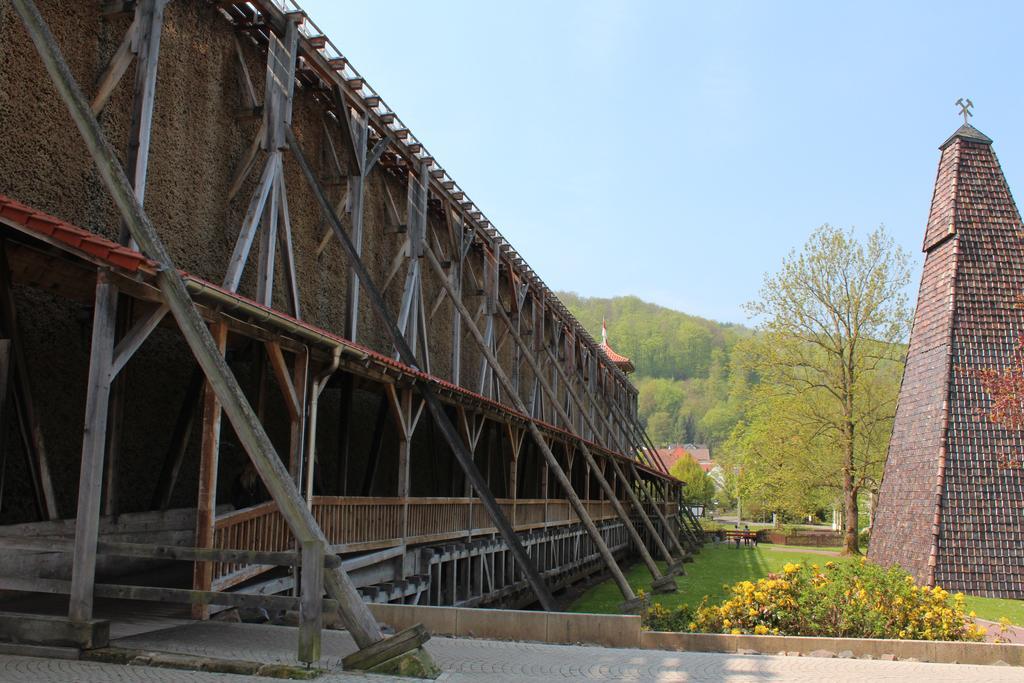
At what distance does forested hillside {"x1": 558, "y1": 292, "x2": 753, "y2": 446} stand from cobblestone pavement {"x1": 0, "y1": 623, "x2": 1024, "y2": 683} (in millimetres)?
147693

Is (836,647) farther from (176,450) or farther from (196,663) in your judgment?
(176,450)

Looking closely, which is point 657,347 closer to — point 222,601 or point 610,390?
point 610,390

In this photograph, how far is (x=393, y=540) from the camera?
11781 millimetres

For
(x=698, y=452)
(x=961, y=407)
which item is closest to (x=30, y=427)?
(x=961, y=407)

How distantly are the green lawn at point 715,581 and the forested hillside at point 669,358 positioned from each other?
119 m

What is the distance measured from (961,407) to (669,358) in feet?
496

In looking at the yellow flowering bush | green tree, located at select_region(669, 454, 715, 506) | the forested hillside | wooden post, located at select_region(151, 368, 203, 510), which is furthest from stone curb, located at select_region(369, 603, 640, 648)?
the forested hillside

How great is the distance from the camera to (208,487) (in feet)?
25.8

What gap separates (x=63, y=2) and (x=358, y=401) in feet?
32.3

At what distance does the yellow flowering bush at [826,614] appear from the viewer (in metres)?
9.77

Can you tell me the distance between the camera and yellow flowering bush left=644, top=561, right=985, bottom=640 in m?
9.77

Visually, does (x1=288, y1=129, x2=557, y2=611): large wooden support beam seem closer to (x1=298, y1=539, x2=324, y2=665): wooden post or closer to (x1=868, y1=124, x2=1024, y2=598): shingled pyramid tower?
(x1=298, y1=539, x2=324, y2=665): wooden post

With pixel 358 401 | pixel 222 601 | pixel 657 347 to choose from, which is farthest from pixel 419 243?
pixel 657 347

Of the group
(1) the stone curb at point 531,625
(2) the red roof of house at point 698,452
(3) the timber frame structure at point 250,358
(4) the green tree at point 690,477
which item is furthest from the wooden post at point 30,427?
(2) the red roof of house at point 698,452
